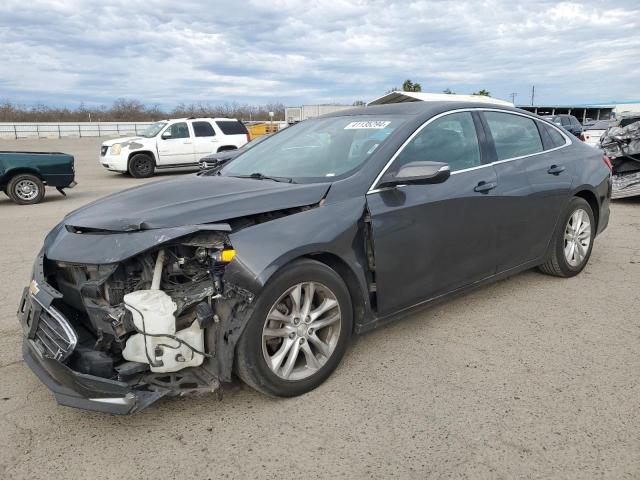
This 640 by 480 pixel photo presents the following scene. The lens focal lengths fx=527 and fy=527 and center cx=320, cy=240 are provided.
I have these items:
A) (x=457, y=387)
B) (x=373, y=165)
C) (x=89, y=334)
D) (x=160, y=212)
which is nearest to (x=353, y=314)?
(x=457, y=387)

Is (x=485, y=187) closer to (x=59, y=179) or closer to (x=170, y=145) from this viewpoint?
(x=59, y=179)

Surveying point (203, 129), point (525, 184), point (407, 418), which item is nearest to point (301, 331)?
point (407, 418)

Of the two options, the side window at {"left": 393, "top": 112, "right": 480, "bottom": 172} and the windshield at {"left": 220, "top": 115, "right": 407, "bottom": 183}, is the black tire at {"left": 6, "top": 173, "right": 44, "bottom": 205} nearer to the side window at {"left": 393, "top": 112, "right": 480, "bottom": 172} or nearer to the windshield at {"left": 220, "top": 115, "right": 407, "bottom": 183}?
the windshield at {"left": 220, "top": 115, "right": 407, "bottom": 183}

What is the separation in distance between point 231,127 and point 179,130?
6.02 ft

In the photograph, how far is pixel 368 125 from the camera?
13.2 ft

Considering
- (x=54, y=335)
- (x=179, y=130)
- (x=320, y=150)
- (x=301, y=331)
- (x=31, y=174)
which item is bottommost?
(x=301, y=331)

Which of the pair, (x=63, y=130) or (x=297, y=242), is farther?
(x=63, y=130)

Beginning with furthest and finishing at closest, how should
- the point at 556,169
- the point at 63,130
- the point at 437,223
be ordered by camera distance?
the point at 63,130 < the point at 556,169 < the point at 437,223

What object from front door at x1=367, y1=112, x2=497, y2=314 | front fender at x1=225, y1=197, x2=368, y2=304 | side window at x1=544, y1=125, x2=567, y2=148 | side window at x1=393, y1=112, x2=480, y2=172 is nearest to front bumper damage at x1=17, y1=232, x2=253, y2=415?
front fender at x1=225, y1=197, x2=368, y2=304

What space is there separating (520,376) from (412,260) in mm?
1007

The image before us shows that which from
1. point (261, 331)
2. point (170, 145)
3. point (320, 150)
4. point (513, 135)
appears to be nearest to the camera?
point (261, 331)

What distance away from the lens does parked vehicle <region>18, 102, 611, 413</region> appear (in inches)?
111

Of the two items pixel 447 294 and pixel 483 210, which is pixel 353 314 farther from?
pixel 483 210

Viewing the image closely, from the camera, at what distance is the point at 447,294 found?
13.0 feet
